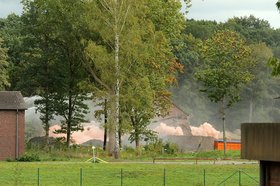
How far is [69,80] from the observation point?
257 feet

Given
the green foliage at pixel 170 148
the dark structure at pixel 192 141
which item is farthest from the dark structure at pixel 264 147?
the dark structure at pixel 192 141

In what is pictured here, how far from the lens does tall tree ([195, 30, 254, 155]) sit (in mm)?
72812

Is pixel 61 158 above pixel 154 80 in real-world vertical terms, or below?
below

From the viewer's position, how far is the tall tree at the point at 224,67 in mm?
72812

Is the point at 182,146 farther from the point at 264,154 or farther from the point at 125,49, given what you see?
the point at 264,154

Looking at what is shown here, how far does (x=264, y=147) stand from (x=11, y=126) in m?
51.7

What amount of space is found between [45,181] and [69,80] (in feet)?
116

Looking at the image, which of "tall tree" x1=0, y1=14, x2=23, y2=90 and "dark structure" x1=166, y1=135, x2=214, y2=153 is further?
"dark structure" x1=166, y1=135, x2=214, y2=153

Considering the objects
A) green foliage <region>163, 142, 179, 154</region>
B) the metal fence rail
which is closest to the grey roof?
Result: green foliage <region>163, 142, 179, 154</region>

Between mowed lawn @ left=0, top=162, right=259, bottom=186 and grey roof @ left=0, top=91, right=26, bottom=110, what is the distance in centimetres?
→ 1370

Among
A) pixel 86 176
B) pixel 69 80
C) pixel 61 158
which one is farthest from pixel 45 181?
pixel 69 80

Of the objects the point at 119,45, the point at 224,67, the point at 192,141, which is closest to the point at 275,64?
the point at 119,45

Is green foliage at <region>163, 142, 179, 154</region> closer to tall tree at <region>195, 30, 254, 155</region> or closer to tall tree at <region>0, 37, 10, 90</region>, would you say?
tall tree at <region>195, 30, 254, 155</region>

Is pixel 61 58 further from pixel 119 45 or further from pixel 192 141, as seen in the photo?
pixel 192 141
